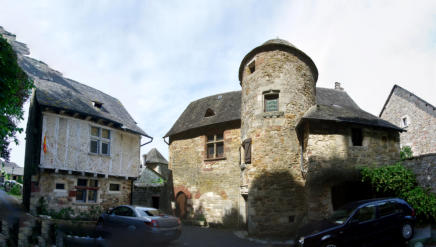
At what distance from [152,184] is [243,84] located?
954 centimetres

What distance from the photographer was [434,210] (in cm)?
861

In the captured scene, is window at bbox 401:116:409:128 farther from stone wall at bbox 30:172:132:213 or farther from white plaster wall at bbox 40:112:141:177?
stone wall at bbox 30:172:132:213

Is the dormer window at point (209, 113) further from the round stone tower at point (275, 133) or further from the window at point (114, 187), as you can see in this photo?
the window at point (114, 187)

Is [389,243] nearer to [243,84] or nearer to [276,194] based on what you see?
[276,194]

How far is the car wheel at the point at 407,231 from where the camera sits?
7366 mm

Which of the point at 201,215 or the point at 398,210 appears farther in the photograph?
the point at 201,215

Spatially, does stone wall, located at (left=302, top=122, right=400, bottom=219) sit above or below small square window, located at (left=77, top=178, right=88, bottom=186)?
above

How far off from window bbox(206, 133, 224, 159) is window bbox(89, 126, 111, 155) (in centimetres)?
542

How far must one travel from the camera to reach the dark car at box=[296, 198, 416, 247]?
6914 mm

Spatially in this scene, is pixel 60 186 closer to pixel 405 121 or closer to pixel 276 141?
pixel 276 141

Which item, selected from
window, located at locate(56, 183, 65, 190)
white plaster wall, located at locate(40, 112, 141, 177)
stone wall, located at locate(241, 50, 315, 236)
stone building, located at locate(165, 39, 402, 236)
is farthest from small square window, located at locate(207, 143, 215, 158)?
window, located at locate(56, 183, 65, 190)

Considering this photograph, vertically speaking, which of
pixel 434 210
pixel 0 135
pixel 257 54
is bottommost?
pixel 434 210

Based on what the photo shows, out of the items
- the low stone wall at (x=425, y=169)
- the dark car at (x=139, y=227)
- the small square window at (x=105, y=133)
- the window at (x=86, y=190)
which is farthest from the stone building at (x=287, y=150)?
the small square window at (x=105, y=133)

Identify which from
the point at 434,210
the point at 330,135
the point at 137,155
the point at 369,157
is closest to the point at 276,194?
the point at 330,135
